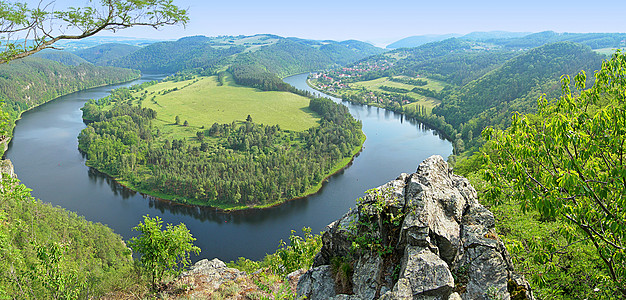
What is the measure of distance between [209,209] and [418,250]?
5250 cm

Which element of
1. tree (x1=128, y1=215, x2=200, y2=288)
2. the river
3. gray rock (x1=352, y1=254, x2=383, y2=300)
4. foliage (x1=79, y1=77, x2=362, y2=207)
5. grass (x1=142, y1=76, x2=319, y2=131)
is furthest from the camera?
grass (x1=142, y1=76, x2=319, y2=131)

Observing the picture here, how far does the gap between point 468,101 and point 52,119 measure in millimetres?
141325

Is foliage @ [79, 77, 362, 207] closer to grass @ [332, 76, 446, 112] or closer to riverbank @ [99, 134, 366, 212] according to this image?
riverbank @ [99, 134, 366, 212]

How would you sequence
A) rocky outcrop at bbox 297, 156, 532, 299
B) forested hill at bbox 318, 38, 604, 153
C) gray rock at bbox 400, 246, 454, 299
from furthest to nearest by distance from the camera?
forested hill at bbox 318, 38, 604, 153, rocky outcrop at bbox 297, 156, 532, 299, gray rock at bbox 400, 246, 454, 299

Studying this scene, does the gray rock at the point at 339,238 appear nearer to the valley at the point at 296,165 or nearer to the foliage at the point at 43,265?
the valley at the point at 296,165

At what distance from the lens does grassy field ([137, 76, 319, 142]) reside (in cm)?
10936

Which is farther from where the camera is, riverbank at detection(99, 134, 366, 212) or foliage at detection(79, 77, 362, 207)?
foliage at detection(79, 77, 362, 207)

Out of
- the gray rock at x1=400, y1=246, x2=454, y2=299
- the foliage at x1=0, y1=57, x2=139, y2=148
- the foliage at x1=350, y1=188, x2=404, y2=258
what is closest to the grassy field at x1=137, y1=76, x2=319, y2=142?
the foliage at x1=0, y1=57, x2=139, y2=148

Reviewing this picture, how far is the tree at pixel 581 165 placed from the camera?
20.5ft

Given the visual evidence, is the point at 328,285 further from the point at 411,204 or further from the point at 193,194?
the point at 193,194

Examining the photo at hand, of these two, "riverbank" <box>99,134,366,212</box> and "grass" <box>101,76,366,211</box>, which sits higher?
"grass" <box>101,76,366,211</box>

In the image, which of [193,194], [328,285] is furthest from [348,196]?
[328,285]

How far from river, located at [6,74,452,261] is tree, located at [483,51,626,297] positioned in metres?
39.4

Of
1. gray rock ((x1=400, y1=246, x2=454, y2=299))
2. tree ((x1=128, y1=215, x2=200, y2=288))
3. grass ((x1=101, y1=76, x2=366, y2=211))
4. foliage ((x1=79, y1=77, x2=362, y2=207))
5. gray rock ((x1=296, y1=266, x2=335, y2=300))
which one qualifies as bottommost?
foliage ((x1=79, y1=77, x2=362, y2=207))
